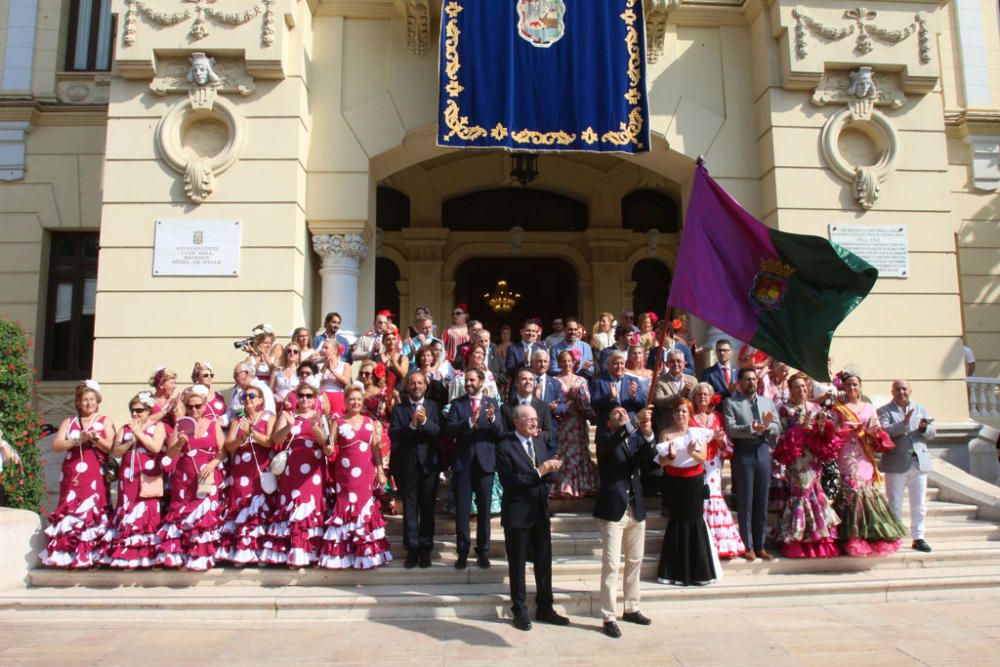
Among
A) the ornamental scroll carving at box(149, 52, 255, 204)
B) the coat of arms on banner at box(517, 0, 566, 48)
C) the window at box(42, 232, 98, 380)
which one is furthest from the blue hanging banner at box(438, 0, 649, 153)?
the window at box(42, 232, 98, 380)

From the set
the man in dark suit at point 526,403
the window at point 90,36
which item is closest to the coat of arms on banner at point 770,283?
the man in dark suit at point 526,403

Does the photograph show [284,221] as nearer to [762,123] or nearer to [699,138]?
[699,138]

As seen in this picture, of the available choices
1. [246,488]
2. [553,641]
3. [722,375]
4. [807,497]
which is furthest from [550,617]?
[722,375]

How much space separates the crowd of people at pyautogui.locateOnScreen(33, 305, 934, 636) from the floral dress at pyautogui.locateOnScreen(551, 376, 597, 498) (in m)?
0.27

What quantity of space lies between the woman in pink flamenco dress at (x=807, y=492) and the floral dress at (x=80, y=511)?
21.5 ft

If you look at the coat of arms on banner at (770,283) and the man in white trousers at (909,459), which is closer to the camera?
the coat of arms on banner at (770,283)

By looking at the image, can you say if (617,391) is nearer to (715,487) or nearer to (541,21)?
(715,487)

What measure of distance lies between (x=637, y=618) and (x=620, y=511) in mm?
883

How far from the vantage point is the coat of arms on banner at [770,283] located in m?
6.88

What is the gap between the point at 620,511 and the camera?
6234 mm

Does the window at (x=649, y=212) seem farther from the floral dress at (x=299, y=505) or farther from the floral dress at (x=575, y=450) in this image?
the floral dress at (x=299, y=505)

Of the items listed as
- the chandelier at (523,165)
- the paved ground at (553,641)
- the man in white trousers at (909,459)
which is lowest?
the paved ground at (553,641)

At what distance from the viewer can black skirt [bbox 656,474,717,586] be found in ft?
22.9

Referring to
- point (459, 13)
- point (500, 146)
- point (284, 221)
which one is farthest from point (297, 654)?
point (459, 13)
